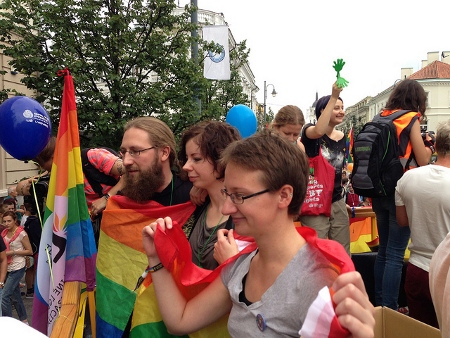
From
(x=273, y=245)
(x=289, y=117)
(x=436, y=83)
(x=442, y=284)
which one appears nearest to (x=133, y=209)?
(x=273, y=245)

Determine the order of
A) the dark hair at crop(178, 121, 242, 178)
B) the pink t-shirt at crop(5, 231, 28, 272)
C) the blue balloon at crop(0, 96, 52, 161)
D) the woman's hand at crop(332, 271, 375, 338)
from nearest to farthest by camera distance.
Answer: the woman's hand at crop(332, 271, 375, 338) → the dark hair at crop(178, 121, 242, 178) → the blue balloon at crop(0, 96, 52, 161) → the pink t-shirt at crop(5, 231, 28, 272)

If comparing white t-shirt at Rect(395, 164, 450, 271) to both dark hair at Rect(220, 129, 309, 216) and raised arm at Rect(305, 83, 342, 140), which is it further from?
dark hair at Rect(220, 129, 309, 216)

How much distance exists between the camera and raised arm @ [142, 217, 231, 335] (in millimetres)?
1646

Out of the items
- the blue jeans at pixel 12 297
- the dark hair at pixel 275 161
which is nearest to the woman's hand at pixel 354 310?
the dark hair at pixel 275 161

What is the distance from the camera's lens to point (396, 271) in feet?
10.8

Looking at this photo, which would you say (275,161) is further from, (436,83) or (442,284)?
(436,83)

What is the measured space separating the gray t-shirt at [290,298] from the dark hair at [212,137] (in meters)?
0.89

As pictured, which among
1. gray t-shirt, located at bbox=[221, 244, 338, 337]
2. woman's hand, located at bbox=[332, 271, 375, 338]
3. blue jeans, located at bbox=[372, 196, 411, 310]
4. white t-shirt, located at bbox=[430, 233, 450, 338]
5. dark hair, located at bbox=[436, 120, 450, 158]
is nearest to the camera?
woman's hand, located at bbox=[332, 271, 375, 338]

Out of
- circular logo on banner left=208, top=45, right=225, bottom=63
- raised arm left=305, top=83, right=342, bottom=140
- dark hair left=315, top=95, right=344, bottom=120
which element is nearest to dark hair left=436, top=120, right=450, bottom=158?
raised arm left=305, top=83, right=342, bottom=140

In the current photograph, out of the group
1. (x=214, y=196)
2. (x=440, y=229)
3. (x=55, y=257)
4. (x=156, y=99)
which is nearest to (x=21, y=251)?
(x=156, y=99)

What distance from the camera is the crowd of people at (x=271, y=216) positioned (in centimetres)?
134

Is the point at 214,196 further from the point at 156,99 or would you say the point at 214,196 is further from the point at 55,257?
the point at 156,99

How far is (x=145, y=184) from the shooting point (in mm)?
2512

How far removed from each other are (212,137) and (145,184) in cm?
56
